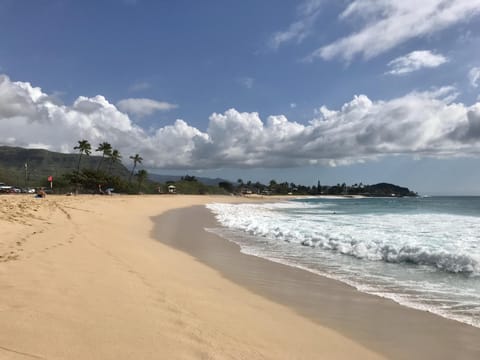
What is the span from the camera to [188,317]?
4.48 m

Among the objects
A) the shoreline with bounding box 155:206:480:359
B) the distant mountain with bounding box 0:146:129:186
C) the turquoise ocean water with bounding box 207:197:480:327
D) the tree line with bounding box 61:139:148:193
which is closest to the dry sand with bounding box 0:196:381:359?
the shoreline with bounding box 155:206:480:359

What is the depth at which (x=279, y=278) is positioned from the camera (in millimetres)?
8078

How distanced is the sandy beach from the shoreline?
18 mm

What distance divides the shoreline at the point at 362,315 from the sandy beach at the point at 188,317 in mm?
18

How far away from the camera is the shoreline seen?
436 cm

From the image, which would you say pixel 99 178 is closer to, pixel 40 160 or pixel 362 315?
pixel 362 315

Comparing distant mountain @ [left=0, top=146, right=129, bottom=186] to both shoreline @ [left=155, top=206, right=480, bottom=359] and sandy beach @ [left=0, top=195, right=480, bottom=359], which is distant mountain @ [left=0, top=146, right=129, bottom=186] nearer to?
shoreline @ [left=155, top=206, right=480, bottom=359]

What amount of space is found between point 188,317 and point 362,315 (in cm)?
288

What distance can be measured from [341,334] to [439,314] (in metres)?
2.13

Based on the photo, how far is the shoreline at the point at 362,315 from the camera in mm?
4363

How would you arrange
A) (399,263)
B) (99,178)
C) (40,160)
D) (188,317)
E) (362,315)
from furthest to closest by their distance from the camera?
(40,160), (99,178), (399,263), (362,315), (188,317)

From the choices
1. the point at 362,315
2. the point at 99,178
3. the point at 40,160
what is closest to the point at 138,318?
the point at 362,315

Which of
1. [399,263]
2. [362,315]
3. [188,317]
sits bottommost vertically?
[399,263]

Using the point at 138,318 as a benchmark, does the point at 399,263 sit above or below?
below
